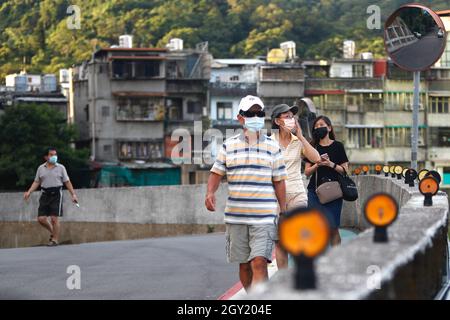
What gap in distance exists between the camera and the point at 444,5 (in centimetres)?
10675

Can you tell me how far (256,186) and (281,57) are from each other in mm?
→ 88266

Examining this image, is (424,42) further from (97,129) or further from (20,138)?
(97,129)

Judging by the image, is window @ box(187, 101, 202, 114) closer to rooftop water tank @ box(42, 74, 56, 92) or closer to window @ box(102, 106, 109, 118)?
window @ box(102, 106, 109, 118)

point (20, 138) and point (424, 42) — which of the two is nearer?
point (424, 42)

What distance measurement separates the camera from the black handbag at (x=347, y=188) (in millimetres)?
10263

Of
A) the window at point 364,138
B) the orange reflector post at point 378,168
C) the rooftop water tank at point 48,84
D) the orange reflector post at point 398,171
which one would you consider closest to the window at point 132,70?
the rooftop water tank at point 48,84

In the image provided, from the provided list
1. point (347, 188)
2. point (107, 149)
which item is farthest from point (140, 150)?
point (347, 188)

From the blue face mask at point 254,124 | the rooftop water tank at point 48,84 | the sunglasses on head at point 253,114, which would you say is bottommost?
the blue face mask at point 254,124

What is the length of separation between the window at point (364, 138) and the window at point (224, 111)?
9.83 metres

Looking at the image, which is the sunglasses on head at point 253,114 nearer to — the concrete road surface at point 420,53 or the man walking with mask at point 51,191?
the concrete road surface at point 420,53

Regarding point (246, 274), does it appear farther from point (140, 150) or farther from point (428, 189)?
point (140, 150)

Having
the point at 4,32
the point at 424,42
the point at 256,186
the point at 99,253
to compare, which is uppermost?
the point at 4,32

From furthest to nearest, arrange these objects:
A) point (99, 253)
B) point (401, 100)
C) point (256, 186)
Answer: point (401, 100) < point (99, 253) < point (256, 186)

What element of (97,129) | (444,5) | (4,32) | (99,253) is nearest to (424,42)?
(99,253)
